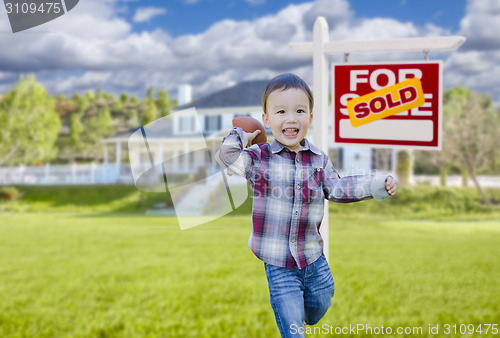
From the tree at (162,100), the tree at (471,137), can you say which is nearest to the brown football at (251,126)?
the tree at (471,137)

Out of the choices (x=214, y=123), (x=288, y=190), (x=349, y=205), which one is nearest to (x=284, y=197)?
(x=288, y=190)

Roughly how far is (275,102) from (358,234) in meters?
10.3

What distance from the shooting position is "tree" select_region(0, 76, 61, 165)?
70.2ft

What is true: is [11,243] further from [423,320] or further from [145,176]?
[145,176]

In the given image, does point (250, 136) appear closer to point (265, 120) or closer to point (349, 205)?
point (265, 120)

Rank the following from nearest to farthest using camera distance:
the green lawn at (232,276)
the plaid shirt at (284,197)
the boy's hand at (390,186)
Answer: the boy's hand at (390,186), the plaid shirt at (284,197), the green lawn at (232,276)

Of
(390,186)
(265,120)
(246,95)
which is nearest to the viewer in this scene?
(390,186)

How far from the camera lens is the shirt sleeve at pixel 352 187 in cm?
133

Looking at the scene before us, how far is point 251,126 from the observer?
58.7 inches

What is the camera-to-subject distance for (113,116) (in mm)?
38125

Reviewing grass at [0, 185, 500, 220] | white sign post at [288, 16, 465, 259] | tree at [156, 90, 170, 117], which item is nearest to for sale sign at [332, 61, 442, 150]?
white sign post at [288, 16, 465, 259]

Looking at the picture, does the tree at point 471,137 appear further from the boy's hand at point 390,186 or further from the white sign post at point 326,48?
the boy's hand at point 390,186

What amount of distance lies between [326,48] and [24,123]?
23.2m

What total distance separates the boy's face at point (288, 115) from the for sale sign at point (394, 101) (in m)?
0.53
